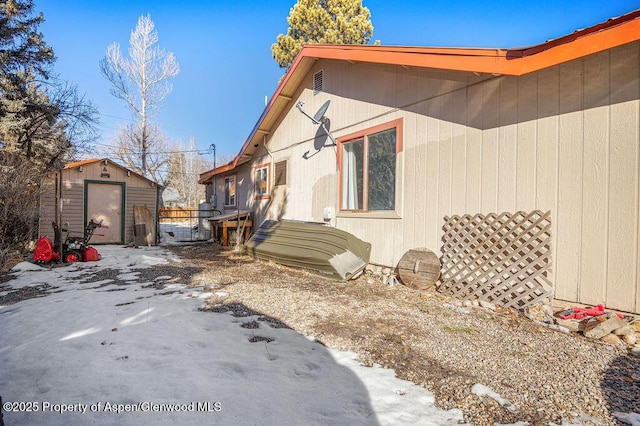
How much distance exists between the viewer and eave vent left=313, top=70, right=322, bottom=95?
25.5 feet

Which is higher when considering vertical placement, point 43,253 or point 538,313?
point 43,253

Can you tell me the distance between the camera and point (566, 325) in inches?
130

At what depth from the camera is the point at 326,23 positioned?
16469 millimetres

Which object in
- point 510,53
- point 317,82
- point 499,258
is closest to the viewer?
point 510,53

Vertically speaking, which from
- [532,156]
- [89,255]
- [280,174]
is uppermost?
[280,174]

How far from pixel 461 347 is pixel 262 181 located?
8.55m

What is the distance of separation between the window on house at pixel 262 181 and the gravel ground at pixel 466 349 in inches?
217

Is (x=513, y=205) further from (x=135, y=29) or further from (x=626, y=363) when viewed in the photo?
(x=135, y=29)

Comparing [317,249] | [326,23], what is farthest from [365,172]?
[326,23]

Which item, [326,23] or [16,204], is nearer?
[16,204]

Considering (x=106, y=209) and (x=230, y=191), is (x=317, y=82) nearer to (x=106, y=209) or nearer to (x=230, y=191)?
(x=230, y=191)

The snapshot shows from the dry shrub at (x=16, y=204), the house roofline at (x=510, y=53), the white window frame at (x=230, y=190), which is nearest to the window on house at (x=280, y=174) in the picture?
the house roofline at (x=510, y=53)

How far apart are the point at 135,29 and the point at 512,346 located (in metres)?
25.1

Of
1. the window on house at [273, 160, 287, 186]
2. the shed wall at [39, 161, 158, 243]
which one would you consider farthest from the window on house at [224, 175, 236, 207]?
the window on house at [273, 160, 287, 186]
